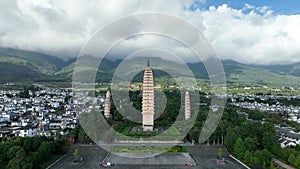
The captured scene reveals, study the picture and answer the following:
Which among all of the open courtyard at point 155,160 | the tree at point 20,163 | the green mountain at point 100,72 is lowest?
the open courtyard at point 155,160

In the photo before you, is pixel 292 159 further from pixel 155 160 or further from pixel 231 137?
pixel 155 160

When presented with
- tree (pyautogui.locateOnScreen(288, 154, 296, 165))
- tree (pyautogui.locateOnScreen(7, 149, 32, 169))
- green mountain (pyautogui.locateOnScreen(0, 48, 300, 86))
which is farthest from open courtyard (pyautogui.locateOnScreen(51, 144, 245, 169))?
green mountain (pyautogui.locateOnScreen(0, 48, 300, 86))

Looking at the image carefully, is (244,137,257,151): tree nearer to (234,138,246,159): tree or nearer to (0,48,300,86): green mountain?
(234,138,246,159): tree

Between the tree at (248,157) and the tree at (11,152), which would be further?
the tree at (248,157)

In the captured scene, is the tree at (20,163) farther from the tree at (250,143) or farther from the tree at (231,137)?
the tree at (250,143)

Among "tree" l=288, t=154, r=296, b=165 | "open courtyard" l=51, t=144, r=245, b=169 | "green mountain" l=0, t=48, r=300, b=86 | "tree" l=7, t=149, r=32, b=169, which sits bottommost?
"open courtyard" l=51, t=144, r=245, b=169

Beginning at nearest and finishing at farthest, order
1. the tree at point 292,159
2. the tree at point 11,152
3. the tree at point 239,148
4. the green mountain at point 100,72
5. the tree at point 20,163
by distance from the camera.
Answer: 1. the tree at point 20,163
2. the tree at point 11,152
3. the tree at point 292,159
4. the tree at point 239,148
5. the green mountain at point 100,72

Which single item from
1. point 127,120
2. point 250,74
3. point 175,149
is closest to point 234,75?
point 250,74

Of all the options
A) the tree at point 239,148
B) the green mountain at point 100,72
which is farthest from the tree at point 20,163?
the green mountain at point 100,72

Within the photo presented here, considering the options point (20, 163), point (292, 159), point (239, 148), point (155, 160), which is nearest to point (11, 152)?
point (20, 163)
